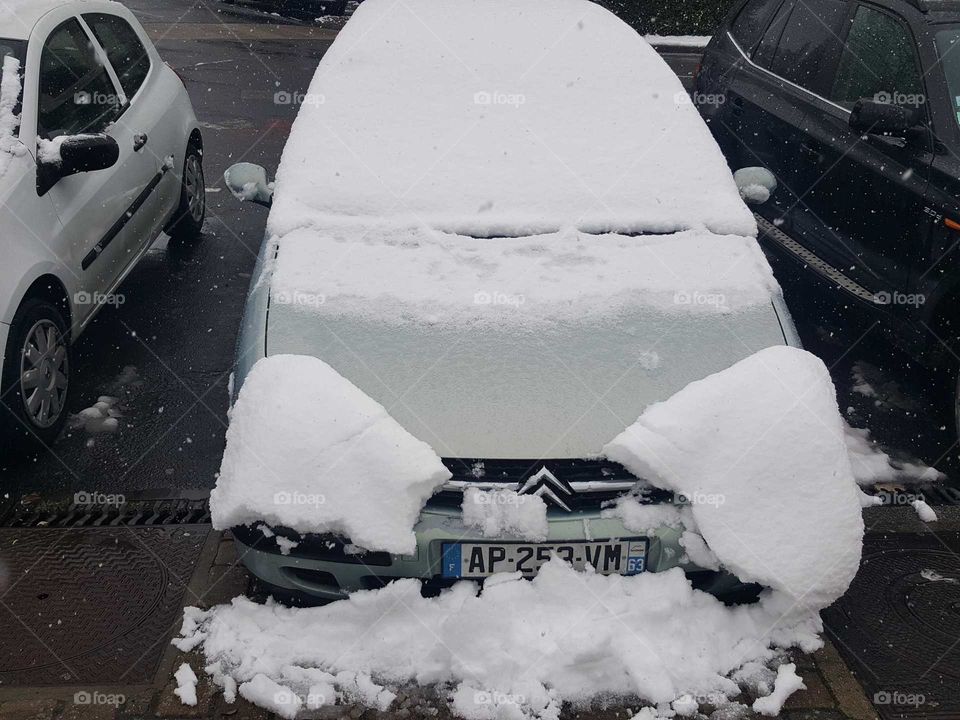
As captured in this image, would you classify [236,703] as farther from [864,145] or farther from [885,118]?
[864,145]

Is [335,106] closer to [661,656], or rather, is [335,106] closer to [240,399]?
[240,399]

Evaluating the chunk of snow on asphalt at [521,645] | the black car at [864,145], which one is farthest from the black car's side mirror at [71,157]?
the black car at [864,145]

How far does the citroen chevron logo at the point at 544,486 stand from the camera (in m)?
3.04

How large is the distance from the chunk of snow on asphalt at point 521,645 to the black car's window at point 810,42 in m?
3.85

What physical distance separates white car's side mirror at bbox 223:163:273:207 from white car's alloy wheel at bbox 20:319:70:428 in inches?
43.1

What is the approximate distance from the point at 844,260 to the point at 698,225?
1.83 meters

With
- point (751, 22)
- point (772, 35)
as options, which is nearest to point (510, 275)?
point (772, 35)

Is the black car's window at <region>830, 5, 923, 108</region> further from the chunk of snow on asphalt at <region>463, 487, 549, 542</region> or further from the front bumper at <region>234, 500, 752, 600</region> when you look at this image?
the chunk of snow on asphalt at <region>463, 487, 549, 542</region>

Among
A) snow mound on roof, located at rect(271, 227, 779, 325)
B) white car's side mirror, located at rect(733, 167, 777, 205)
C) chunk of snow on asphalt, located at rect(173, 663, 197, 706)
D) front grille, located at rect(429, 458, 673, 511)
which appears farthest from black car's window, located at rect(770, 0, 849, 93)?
chunk of snow on asphalt, located at rect(173, 663, 197, 706)

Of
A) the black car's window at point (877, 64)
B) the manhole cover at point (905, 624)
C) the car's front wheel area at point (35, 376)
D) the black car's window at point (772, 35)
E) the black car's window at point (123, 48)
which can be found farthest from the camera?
the black car's window at point (772, 35)

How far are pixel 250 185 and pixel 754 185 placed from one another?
7.51 ft

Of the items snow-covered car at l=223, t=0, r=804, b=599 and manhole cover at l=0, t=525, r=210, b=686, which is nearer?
snow-covered car at l=223, t=0, r=804, b=599

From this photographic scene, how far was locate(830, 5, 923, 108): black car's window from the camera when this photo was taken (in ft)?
16.8

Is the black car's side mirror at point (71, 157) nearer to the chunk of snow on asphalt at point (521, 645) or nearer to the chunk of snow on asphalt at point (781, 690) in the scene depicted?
the chunk of snow on asphalt at point (521, 645)
